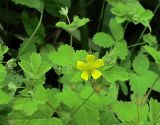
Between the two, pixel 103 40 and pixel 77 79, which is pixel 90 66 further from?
pixel 103 40

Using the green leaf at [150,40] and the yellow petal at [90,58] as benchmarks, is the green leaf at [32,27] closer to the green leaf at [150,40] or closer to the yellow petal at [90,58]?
the green leaf at [150,40]

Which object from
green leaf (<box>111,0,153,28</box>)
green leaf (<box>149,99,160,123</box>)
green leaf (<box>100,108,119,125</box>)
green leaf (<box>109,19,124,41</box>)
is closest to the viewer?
green leaf (<box>149,99,160,123</box>)

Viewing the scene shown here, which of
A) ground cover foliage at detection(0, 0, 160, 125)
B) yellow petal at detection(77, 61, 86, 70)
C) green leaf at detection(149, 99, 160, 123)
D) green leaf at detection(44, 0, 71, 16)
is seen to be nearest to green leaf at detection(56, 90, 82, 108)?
ground cover foliage at detection(0, 0, 160, 125)

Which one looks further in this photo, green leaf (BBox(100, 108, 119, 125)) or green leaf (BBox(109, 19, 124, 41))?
green leaf (BBox(109, 19, 124, 41))

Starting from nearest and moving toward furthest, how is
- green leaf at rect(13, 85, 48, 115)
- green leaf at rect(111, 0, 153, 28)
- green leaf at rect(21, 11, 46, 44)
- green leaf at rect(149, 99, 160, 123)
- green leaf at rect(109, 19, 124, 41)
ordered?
green leaf at rect(13, 85, 48, 115)
green leaf at rect(149, 99, 160, 123)
green leaf at rect(111, 0, 153, 28)
green leaf at rect(109, 19, 124, 41)
green leaf at rect(21, 11, 46, 44)

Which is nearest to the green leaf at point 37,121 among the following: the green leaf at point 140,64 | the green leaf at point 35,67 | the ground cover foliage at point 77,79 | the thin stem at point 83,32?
the ground cover foliage at point 77,79

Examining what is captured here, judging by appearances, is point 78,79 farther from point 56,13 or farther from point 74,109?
point 56,13

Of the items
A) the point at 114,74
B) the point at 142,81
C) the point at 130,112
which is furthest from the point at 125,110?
the point at 142,81

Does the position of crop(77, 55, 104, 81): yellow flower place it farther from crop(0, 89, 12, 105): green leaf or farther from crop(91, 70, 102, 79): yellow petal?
crop(0, 89, 12, 105): green leaf
